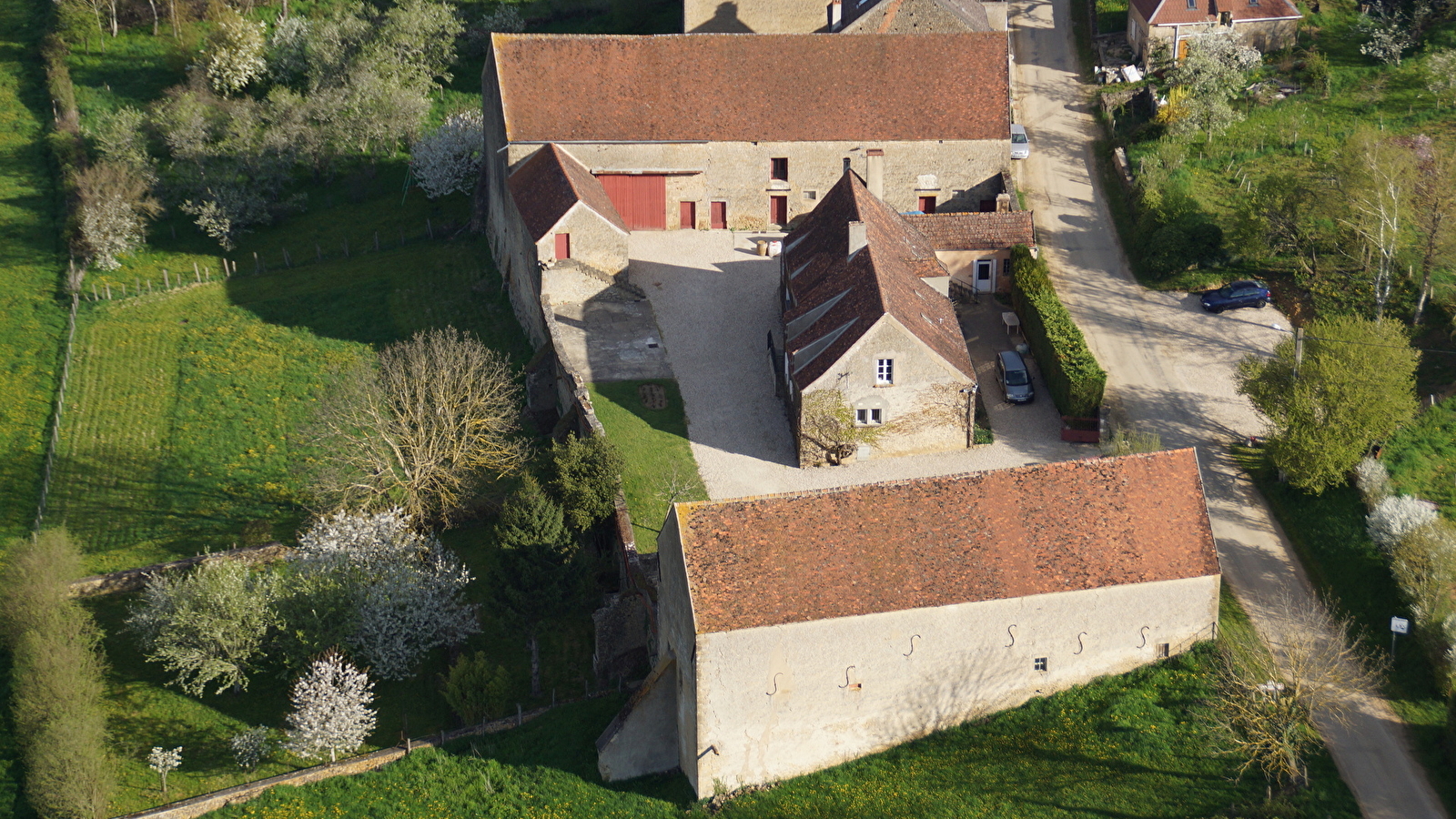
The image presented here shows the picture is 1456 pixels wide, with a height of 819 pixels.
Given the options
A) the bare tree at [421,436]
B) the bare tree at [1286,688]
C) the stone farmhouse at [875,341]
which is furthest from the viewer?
the bare tree at [421,436]

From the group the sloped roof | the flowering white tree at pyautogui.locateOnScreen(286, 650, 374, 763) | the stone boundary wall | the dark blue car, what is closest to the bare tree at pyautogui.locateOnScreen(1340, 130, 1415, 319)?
the dark blue car

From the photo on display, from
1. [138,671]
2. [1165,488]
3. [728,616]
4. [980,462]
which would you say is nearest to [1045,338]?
[980,462]

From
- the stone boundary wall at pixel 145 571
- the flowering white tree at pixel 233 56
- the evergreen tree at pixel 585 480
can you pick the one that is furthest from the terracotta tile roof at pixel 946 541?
the flowering white tree at pixel 233 56

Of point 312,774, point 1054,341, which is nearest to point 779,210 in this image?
point 1054,341

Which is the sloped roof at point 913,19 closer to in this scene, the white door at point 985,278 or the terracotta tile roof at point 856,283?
the terracotta tile roof at point 856,283

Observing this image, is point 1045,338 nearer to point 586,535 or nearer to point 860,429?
point 860,429

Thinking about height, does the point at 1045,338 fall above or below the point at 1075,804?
above
